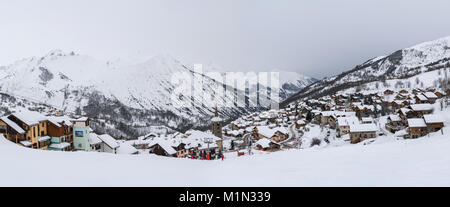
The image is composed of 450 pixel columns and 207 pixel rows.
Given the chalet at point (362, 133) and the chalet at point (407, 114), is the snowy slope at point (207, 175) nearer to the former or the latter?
the chalet at point (362, 133)

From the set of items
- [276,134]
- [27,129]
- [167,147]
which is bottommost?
[276,134]

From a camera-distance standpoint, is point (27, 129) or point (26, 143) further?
point (27, 129)

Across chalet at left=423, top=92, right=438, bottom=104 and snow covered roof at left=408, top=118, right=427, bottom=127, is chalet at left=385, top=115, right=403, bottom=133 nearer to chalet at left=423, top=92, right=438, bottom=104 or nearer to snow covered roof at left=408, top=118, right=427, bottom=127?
snow covered roof at left=408, top=118, right=427, bottom=127

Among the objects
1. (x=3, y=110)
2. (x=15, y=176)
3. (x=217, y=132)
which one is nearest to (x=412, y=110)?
(x=217, y=132)

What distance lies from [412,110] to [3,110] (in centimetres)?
21317

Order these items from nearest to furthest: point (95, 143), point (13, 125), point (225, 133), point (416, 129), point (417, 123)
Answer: point (13, 125)
point (95, 143)
point (416, 129)
point (417, 123)
point (225, 133)

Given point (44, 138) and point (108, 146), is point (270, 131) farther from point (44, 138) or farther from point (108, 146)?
point (44, 138)

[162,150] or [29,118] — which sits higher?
[29,118]

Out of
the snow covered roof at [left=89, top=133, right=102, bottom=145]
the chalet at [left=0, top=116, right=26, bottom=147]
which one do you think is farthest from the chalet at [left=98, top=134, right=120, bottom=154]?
the chalet at [left=0, top=116, right=26, bottom=147]

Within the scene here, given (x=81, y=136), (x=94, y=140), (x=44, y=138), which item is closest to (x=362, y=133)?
(x=94, y=140)

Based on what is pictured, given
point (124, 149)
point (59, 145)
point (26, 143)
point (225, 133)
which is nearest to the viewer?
point (26, 143)
